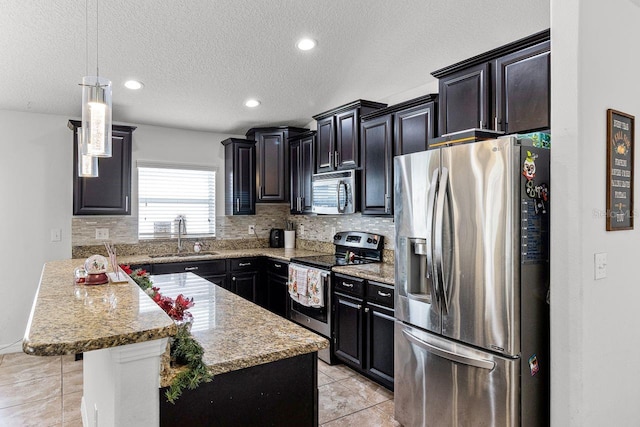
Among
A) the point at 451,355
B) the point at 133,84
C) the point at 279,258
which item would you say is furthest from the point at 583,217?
the point at 133,84

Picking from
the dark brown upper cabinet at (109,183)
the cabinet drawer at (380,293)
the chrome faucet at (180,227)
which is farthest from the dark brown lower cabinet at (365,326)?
the dark brown upper cabinet at (109,183)

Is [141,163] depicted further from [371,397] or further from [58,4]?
[371,397]

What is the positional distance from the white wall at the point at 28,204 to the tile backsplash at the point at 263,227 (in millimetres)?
208

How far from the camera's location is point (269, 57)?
2.94 meters

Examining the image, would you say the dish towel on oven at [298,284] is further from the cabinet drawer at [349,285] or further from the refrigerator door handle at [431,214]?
the refrigerator door handle at [431,214]

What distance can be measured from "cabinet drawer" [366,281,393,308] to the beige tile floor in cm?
71

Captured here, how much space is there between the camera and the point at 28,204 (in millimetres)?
4160

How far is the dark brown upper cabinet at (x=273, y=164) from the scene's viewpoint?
16.2 feet

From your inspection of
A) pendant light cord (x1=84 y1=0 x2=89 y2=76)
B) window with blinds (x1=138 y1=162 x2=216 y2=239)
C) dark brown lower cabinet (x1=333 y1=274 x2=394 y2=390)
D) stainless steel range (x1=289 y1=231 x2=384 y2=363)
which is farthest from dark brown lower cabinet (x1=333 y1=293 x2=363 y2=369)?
pendant light cord (x1=84 y1=0 x2=89 y2=76)

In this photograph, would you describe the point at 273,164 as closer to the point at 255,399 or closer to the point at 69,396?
the point at 69,396

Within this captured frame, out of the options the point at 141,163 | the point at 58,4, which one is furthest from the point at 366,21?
the point at 141,163

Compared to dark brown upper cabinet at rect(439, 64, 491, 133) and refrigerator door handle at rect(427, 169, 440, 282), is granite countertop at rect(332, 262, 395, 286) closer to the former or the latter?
refrigerator door handle at rect(427, 169, 440, 282)

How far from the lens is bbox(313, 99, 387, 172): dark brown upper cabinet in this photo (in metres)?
3.80

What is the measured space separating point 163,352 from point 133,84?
286 centimetres
